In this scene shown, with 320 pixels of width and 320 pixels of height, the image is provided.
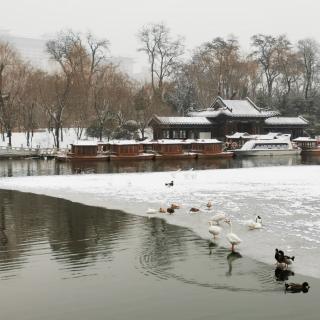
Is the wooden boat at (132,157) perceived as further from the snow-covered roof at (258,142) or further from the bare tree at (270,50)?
the bare tree at (270,50)

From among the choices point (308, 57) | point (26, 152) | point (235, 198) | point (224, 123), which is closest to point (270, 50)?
point (308, 57)

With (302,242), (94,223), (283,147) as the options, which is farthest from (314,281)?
(283,147)

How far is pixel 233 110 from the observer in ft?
244

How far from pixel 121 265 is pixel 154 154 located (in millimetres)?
43123

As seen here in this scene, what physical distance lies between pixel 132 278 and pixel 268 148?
53.6m

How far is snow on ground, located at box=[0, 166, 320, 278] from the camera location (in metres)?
15.4

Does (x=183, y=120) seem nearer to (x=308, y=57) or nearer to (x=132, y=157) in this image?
(x=132, y=157)

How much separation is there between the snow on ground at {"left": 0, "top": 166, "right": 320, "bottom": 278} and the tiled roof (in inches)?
1248

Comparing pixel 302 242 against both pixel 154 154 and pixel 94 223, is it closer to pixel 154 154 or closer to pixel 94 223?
pixel 94 223

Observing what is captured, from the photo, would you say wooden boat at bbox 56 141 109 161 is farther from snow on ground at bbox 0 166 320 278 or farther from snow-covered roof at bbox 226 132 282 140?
snow-covered roof at bbox 226 132 282 140

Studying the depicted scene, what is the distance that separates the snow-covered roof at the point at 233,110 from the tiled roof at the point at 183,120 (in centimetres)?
138

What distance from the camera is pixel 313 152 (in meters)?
65.3

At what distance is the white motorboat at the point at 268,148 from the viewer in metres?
61.9

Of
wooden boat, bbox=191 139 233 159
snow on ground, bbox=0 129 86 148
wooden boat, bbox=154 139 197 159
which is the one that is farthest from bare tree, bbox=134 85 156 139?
wooden boat, bbox=191 139 233 159
